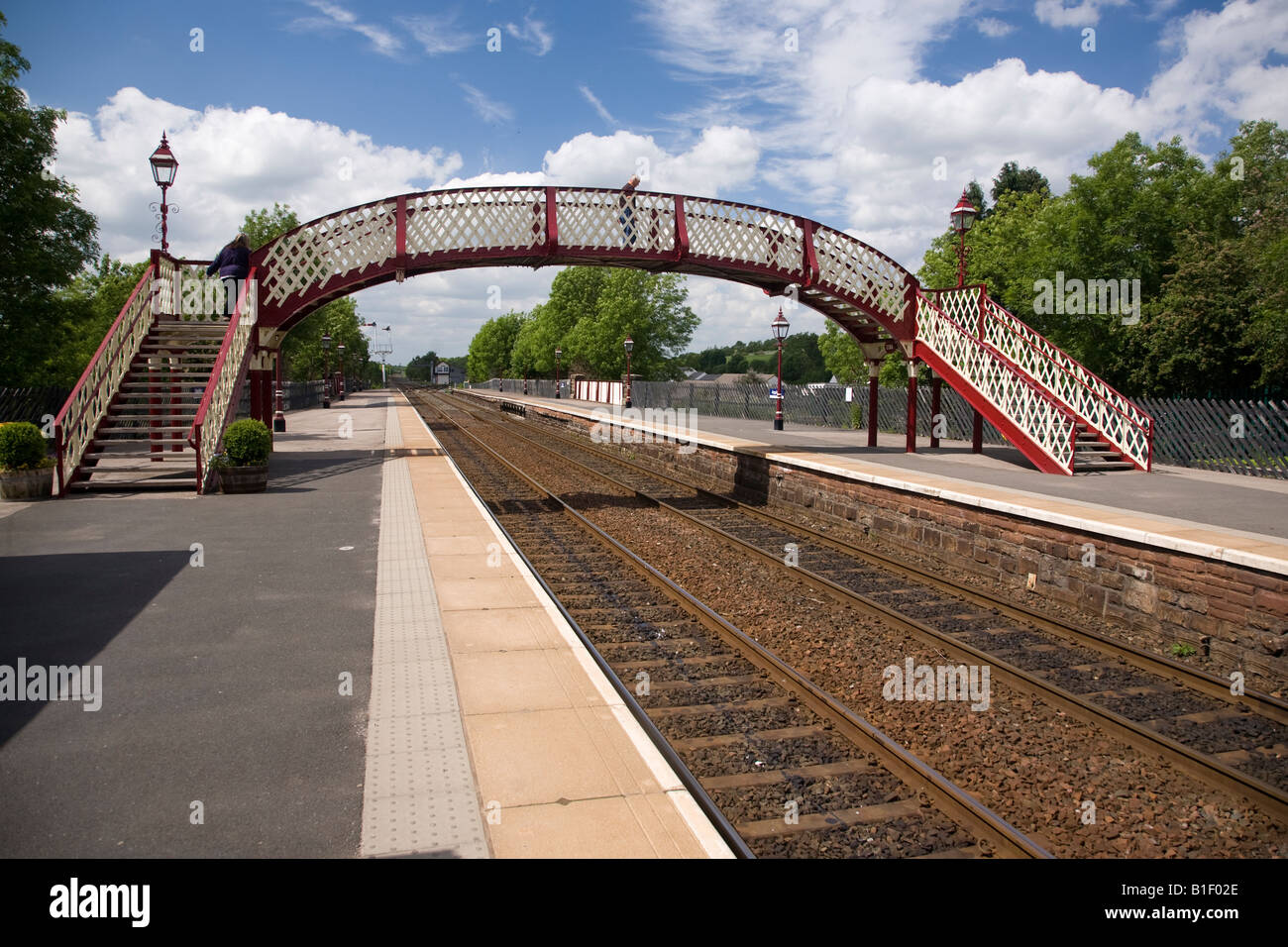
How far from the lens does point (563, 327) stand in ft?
245

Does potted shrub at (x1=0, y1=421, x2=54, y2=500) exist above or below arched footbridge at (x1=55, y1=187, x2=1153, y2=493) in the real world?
below

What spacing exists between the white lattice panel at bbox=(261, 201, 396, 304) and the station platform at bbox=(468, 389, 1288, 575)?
8.95m

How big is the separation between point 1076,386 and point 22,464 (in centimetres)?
1926

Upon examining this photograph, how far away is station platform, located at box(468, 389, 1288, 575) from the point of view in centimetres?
809

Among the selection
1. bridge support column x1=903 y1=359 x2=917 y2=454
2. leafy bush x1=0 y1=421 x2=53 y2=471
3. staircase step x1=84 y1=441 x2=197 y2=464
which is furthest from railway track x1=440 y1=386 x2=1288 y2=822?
leafy bush x1=0 y1=421 x2=53 y2=471

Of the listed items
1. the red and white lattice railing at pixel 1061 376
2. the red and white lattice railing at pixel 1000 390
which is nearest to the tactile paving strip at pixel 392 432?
the red and white lattice railing at pixel 1000 390

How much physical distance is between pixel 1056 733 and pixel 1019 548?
4.59 metres

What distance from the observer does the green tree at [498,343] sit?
128 metres

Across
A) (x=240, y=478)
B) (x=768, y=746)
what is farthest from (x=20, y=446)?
(x=768, y=746)

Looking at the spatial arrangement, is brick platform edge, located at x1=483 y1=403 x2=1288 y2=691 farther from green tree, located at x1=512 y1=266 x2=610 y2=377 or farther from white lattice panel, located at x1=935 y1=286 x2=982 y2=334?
green tree, located at x1=512 y1=266 x2=610 y2=377

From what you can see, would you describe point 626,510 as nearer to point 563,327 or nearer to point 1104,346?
point 1104,346

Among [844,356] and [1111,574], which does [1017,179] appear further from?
[1111,574]

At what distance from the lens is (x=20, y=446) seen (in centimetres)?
1235

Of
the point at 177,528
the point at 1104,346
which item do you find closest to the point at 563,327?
the point at 1104,346
